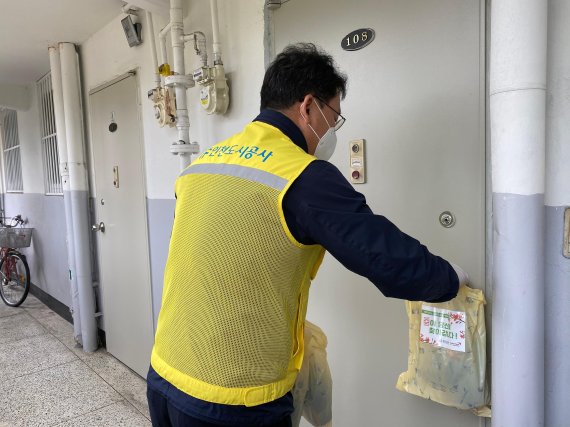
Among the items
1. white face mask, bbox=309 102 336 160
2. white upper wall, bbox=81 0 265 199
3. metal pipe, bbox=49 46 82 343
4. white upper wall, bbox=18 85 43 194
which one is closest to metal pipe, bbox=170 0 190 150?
white upper wall, bbox=81 0 265 199

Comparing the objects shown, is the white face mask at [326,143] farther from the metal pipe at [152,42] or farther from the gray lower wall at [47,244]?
the gray lower wall at [47,244]

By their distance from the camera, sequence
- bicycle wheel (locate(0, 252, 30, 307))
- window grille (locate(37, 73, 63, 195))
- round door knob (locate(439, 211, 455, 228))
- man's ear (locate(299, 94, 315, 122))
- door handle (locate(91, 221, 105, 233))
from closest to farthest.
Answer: man's ear (locate(299, 94, 315, 122)) → round door knob (locate(439, 211, 455, 228)) → door handle (locate(91, 221, 105, 233)) → window grille (locate(37, 73, 63, 195)) → bicycle wheel (locate(0, 252, 30, 307))

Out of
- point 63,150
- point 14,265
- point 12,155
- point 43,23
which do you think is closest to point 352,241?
point 43,23

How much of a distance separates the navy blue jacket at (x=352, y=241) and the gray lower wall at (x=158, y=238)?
6.00ft

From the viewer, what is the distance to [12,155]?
571cm

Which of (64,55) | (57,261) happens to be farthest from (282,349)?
(57,261)

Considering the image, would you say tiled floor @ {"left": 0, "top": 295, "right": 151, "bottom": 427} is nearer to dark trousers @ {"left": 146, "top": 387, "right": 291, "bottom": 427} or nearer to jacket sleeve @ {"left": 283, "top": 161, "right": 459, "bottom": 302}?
dark trousers @ {"left": 146, "top": 387, "right": 291, "bottom": 427}

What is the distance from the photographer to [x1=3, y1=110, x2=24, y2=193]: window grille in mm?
5496

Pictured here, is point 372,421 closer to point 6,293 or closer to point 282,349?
point 282,349

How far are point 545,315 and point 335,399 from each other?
0.96 m

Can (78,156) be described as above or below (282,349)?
above

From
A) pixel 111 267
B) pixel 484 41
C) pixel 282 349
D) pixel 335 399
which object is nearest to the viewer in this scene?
pixel 282 349

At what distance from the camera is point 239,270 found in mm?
964

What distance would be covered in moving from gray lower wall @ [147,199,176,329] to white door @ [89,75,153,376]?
0.24 feet
